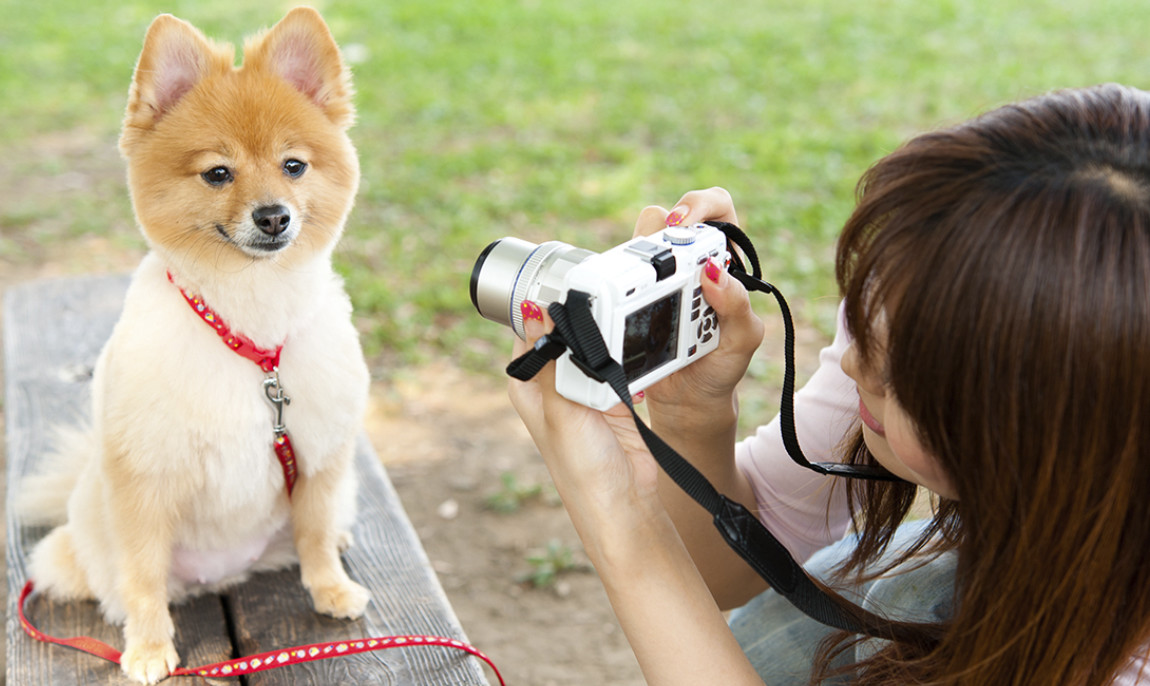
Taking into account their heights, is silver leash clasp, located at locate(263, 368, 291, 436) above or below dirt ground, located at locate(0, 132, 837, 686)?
above

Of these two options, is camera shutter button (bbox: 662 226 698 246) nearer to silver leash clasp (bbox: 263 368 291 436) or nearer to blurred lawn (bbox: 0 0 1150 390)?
silver leash clasp (bbox: 263 368 291 436)

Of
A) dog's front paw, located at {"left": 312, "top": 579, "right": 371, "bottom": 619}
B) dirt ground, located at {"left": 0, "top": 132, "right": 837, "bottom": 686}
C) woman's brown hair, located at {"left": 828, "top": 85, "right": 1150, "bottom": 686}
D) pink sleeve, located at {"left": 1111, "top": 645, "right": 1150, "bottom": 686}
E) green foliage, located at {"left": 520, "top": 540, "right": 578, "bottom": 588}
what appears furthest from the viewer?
green foliage, located at {"left": 520, "top": 540, "right": 578, "bottom": 588}

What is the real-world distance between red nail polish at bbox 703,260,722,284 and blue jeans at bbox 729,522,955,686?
58 cm

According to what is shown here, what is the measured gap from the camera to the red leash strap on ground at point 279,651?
158 cm

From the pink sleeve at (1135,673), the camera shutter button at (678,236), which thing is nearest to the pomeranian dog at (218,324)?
the camera shutter button at (678,236)

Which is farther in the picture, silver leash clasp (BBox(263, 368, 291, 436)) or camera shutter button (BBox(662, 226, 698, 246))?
silver leash clasp (BBox(263, 368, 291, 436))

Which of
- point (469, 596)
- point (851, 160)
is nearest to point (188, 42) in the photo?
point (469, 596)

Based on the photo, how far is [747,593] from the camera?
195 cm

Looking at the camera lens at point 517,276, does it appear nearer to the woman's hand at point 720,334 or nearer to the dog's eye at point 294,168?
the woman's hand at point 720,334

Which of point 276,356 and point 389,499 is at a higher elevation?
point 276,356

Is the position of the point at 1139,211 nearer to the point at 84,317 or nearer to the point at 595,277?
the point at 595,277

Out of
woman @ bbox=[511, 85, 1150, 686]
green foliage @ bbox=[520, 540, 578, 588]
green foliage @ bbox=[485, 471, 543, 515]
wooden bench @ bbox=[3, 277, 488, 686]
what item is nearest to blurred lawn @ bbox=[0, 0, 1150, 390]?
green foliage @ bbox=[485, 471, 543, 515]

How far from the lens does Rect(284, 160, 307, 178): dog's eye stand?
159 centimetres

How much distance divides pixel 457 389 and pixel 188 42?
2.48 meters
